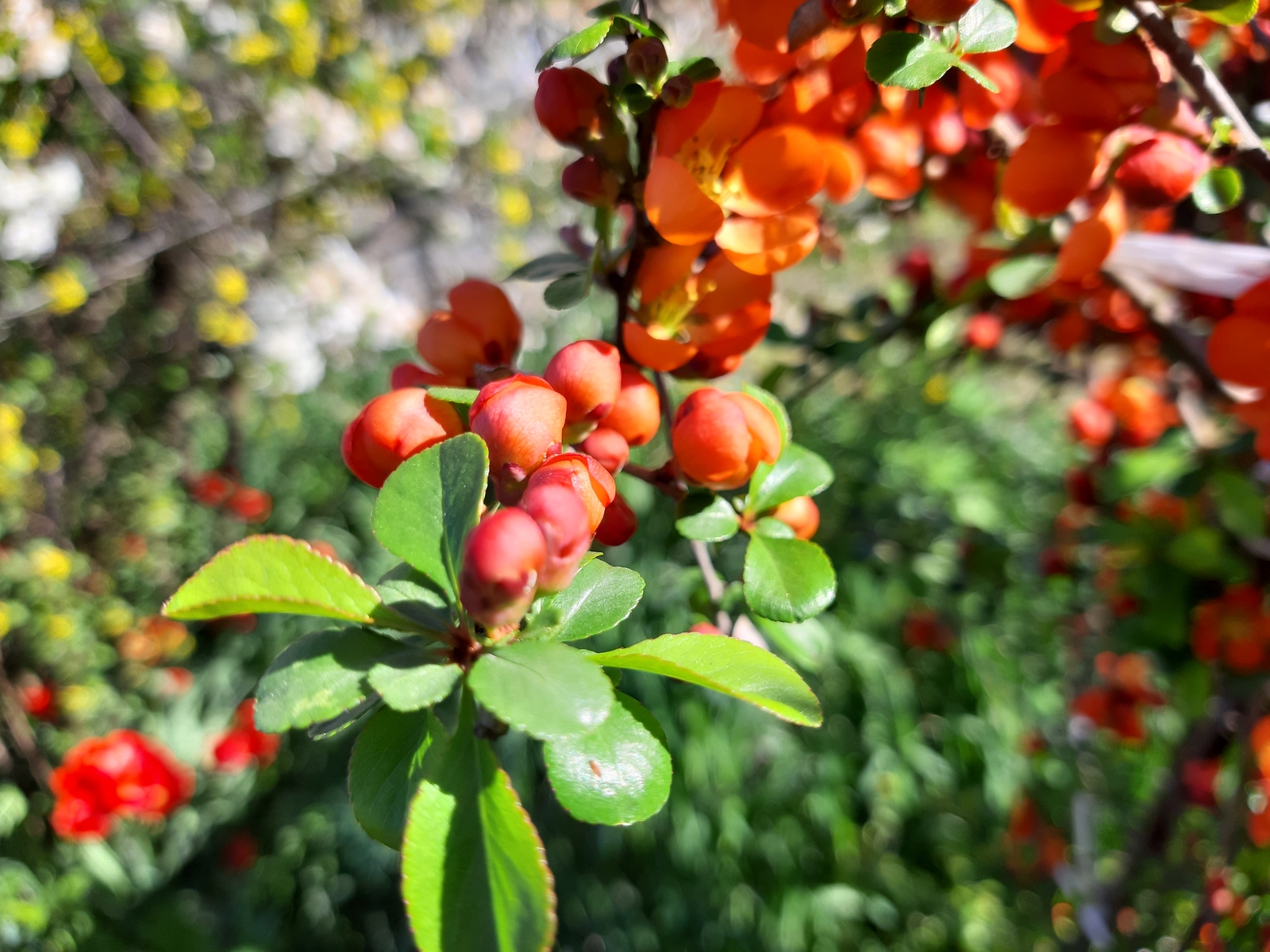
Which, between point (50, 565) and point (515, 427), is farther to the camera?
point (50, 565)

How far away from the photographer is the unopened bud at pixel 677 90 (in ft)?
1.02

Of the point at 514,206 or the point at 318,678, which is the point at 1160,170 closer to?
the point at 318,678

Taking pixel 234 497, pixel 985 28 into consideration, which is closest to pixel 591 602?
pixel 985 28

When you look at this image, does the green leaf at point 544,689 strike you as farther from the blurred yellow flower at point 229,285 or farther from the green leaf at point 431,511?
the blurred yellow flower at point 229,285

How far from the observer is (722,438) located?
0.32 metres

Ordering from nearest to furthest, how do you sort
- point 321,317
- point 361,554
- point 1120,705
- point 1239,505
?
point 1239,505, point 1120,705, point 361,554, point 321,317

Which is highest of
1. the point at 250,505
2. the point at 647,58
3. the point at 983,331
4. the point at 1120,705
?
the point at 647,58

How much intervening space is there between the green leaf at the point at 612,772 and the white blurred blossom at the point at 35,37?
2.02m

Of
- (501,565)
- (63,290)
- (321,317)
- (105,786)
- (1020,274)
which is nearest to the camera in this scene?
(501,565)

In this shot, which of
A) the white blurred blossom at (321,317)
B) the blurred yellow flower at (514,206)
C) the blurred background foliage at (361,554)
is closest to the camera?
the blurred background foliage at (361,554)

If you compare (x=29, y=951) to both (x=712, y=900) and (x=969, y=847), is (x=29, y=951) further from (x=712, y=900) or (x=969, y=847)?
(x=969, y=847)

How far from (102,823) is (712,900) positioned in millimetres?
969

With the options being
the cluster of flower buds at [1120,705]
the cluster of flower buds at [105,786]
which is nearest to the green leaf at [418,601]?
the cluster of flower buds at [1120,705]

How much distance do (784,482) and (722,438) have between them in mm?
64
